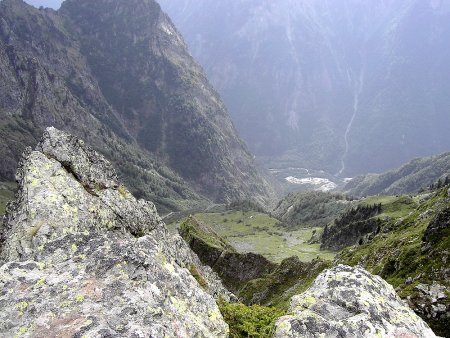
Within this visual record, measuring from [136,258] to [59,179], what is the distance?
1136 centimetres

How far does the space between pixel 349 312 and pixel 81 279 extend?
10723 millimetres

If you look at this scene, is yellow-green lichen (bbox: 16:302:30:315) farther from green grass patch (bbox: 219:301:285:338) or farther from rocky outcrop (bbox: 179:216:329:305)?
rocky outcrop (bbox: 179:216:329:305)

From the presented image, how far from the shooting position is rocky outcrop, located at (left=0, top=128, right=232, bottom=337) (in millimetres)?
14656

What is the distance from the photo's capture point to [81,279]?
54.5ft

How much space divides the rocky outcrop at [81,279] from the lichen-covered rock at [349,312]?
323 cm

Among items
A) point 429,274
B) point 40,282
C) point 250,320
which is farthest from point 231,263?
point 40,282

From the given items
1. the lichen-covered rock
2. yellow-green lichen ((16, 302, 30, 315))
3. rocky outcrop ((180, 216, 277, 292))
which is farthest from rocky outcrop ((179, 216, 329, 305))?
yellow-green lichen ((16, 302, 30, 315))

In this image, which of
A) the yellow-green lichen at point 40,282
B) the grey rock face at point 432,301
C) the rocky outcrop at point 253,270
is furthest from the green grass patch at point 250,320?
the rocky outcrop at point 253,270

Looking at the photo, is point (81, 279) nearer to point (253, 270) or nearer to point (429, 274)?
point (429, 274)

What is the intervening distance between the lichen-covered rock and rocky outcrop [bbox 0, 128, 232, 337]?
3.23 meters

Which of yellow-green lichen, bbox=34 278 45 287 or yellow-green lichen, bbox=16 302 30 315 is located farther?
yellow-green lichen, bbox=34 278 45 287

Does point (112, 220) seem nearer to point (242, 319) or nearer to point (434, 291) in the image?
point (242, 319)

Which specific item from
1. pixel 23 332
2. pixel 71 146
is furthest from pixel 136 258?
pixel 71 146

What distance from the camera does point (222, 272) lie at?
84000mm
